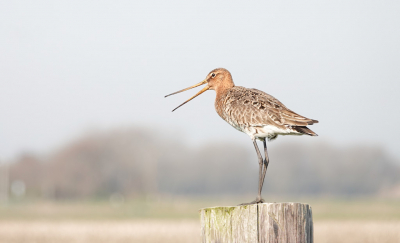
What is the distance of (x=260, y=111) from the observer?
24.8 feet

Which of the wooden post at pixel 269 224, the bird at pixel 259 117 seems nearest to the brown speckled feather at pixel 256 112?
the bird at pixel 259 117

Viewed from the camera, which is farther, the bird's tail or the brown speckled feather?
the brown speckled feather

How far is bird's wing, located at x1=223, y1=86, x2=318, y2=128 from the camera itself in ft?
23.7

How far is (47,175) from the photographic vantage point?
11125cm

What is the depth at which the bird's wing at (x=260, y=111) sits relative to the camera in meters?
7.23

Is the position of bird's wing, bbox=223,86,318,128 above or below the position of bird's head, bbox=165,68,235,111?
below

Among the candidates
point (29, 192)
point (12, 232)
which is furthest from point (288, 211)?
point (29, 192)

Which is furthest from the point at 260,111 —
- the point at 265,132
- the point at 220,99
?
the point at 220,99

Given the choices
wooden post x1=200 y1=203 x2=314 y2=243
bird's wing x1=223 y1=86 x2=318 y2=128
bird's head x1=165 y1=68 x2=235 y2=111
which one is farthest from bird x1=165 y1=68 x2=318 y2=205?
wooden post x1=200 y1=203 x2=314 y2=243

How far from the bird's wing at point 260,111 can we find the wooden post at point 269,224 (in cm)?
265

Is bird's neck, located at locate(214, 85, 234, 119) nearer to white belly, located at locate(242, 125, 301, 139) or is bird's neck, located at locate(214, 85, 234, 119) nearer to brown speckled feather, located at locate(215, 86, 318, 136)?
brown speckled feather, located at locate(215, 86, 318, 136)

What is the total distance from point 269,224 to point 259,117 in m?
3.11

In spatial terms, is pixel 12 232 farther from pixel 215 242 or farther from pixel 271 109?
pixel 215 242

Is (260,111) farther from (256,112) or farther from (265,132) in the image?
(265,132)
